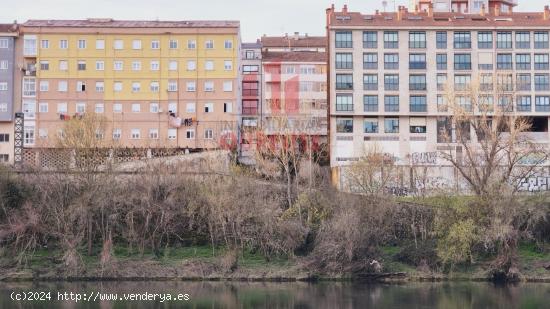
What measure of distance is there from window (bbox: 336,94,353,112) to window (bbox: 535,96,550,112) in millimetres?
17705

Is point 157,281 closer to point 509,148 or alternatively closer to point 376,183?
point 376,183

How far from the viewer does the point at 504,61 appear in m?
77.6

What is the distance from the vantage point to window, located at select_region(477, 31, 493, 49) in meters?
77.9

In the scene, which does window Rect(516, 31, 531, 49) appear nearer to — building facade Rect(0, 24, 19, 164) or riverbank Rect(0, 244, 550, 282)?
riverbank Rect(0, 244, 550, 282)

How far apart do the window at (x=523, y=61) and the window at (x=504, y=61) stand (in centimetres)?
75

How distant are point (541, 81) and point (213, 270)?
4147 centimetres

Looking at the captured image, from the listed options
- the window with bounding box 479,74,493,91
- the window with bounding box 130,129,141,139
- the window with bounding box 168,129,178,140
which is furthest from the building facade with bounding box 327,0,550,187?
the window with bounding box 130,129,141,139

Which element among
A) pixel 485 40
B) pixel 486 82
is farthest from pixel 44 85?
pixel 485 40

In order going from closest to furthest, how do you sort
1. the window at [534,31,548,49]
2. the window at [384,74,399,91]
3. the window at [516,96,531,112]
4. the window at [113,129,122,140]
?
the window at [113,129,122,140] → the window at [516,96,531,112] → the window at [534,31,548,49] → the window at [384,74,399,91]

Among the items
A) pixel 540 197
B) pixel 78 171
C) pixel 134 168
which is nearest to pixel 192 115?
pixel 134 168

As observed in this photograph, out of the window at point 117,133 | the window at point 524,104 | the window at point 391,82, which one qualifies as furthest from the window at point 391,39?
the window at point 117,133

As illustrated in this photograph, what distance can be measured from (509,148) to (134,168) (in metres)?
26.9

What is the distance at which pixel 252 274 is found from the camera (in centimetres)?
5191

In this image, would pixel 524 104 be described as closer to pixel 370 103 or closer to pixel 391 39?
pixel 391 39
